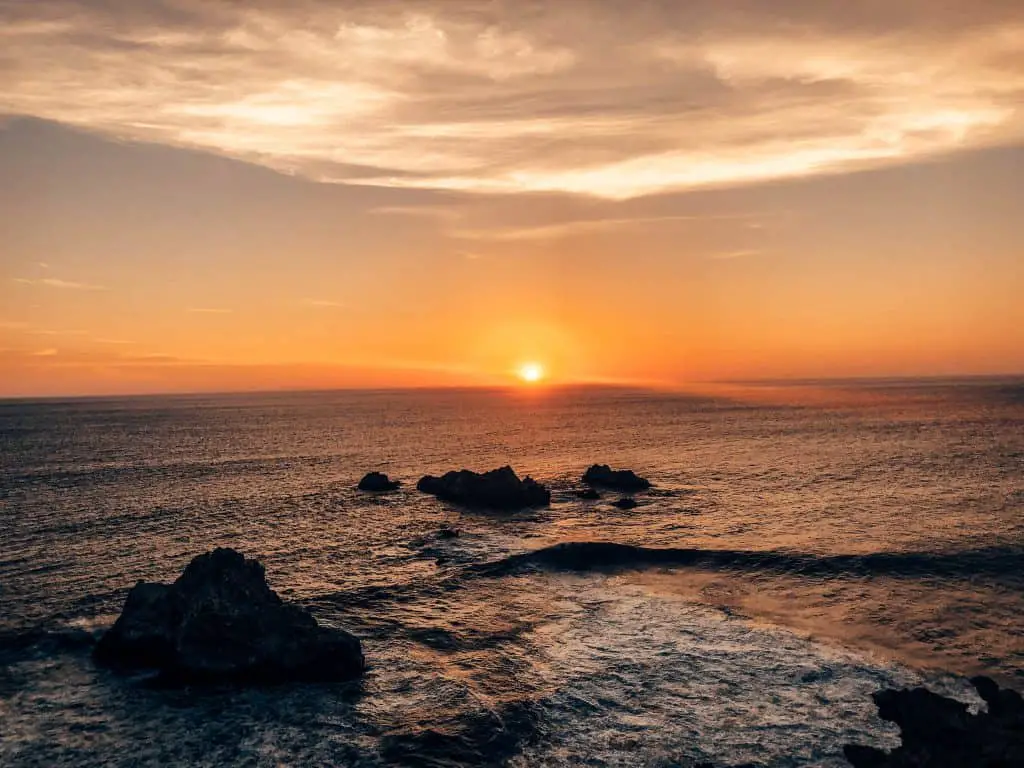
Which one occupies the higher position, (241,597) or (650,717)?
(241,597)

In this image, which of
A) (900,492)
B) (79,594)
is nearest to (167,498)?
(79,594)

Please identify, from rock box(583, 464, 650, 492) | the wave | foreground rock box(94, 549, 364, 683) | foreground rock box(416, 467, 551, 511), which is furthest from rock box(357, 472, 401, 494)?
foreground rock box(94, 549, 364, 683)

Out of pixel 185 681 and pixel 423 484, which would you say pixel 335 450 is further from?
pixel 185 681

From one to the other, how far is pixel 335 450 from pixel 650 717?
11376 cm

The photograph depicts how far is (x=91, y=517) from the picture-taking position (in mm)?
67125

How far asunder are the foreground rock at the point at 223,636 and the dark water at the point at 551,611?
4.25 ft

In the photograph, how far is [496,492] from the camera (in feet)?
235

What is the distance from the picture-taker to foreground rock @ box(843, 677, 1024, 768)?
22766 mm

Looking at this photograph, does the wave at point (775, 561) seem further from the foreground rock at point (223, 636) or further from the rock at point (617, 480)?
the rock at point (617, 480)

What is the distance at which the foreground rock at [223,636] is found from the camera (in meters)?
30.9

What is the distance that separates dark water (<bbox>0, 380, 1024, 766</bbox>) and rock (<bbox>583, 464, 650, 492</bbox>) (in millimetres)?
3247

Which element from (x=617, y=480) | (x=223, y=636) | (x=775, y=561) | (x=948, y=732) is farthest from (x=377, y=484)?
(x=948, y=732)

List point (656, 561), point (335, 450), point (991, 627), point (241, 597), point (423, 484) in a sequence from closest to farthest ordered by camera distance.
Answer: point (241, 597) → point (991, 627) → point (656, 561) → point (423, 484) → point (335, 450)

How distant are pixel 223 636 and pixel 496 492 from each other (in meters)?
41.8
